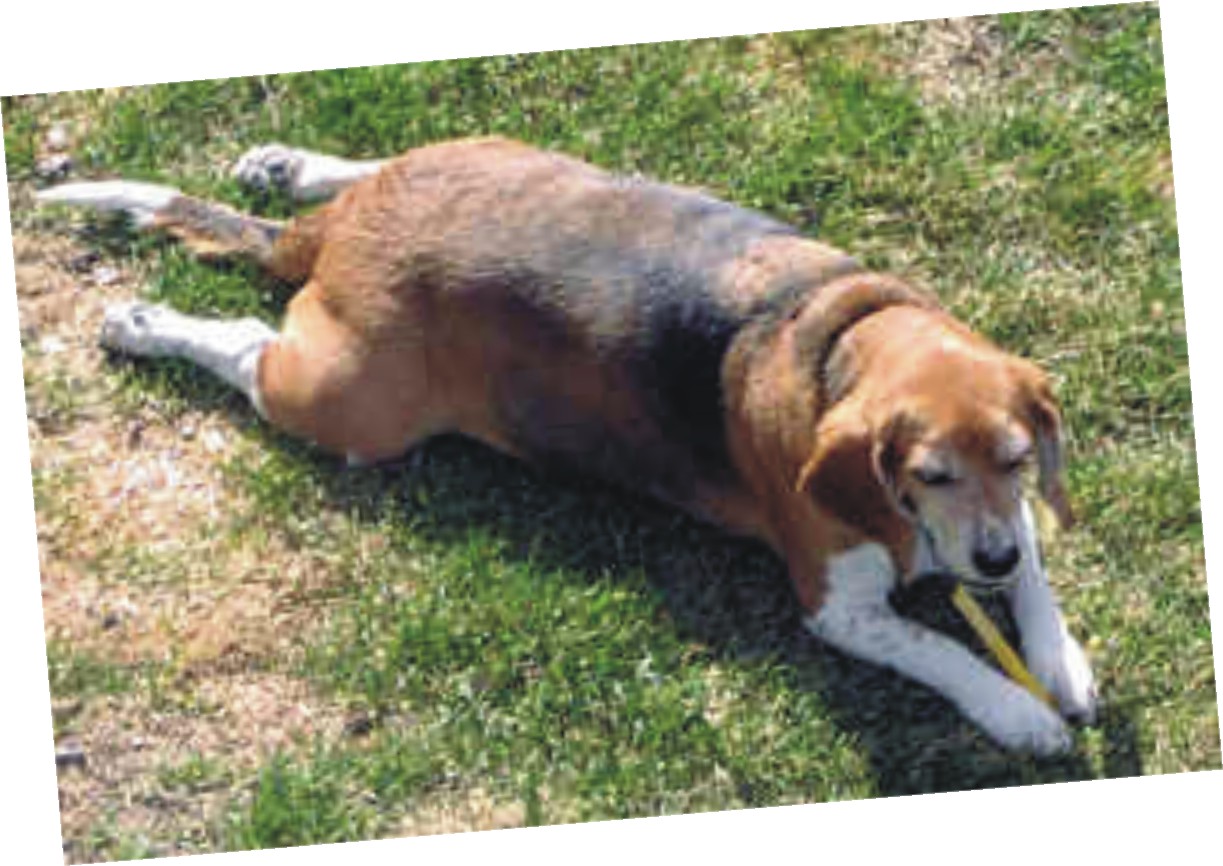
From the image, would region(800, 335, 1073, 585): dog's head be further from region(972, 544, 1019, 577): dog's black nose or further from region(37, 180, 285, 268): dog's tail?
region(37, 180, 285, 268): dog's tail

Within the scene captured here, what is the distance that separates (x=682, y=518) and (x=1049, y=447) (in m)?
1.32

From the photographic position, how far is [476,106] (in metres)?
7.00

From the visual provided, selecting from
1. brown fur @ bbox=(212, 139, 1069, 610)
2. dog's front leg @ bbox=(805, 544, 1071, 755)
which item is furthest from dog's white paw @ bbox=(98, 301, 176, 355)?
dog's front leg @ bbox=(805, 544, 1071, 755)

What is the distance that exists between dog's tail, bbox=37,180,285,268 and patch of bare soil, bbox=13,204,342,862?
0.21 metres

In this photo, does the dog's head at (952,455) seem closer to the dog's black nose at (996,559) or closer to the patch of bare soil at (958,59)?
the dog's black nose at (996,559)

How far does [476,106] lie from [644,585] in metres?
2.03

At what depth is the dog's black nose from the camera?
16.5 ft

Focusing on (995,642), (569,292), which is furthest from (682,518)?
(995,642)

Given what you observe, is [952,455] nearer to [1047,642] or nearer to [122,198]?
[1047,642]

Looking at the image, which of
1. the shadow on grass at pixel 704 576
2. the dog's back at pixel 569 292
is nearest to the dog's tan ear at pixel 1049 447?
the shadow on grass at pixel 704 576

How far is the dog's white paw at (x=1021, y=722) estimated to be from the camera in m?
5.39

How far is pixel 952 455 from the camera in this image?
16.2 ft

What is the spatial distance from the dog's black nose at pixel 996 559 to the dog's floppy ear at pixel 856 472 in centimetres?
23

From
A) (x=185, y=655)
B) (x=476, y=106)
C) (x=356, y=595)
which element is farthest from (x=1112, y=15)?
(x=185, y=655)
